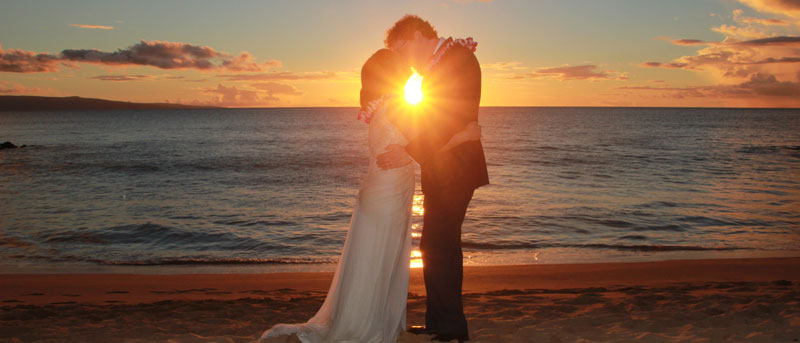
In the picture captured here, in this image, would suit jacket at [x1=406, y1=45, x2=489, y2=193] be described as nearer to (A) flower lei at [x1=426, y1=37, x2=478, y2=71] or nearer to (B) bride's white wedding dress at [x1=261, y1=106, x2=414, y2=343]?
(A) flower lei at [x1=426, y1=37, x2=478, y2=71]

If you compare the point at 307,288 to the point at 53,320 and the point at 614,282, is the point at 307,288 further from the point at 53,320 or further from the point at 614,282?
the point at 614,282

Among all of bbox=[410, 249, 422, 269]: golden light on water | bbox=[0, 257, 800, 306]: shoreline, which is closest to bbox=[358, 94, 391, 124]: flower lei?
bbox=[0, 257, 800, 306]: shoreline

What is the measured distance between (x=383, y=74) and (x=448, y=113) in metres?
0.52

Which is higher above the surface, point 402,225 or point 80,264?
point 402,225

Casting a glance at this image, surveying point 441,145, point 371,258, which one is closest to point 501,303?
point 371,258

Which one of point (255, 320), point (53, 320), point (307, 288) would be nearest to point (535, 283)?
point (307, 288)

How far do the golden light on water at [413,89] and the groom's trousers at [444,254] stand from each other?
0.60 meters

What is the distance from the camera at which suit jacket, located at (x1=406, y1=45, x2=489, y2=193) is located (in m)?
3.22

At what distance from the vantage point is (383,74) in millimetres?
3406

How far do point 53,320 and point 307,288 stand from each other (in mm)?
2835

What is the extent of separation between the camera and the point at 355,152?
123ft

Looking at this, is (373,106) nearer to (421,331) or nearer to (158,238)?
(421,331)

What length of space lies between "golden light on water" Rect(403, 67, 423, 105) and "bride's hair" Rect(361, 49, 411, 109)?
0.15 ft

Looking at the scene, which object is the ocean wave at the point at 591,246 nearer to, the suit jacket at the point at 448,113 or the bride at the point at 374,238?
the bride at the point at 374,238
